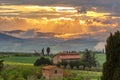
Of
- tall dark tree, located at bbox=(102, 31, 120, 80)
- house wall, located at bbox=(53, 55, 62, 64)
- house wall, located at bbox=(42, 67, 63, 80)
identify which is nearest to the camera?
tall dark tree, located at bbox=(102, 31, 120, 80)

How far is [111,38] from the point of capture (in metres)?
34.2

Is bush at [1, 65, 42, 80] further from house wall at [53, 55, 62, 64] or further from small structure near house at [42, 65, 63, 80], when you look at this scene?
house wall at [53, 55, 62, 64]

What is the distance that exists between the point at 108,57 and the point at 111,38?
63.4 inches

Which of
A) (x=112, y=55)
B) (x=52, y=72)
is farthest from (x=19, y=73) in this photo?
(x=112, y=55)

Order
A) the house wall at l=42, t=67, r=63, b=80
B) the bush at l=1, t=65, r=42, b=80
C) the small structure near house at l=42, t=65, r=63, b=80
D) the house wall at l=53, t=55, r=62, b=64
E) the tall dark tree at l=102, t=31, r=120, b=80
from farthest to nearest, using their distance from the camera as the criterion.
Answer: the house wall at l=53, t=55, r=62, b=64, the small structure near house at l=42, t=65, r=63, b=80, the house wall at l=42, t=67, r=63, b=80, the bush at l=1, t=65, r=42, b=80, the tall dark tree at l=102, t=31, r=120, b=80

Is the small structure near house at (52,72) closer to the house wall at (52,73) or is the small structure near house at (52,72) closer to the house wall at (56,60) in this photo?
the house wall at (52,73)

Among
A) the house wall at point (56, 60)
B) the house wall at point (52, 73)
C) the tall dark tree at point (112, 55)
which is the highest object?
the house wall at point (56, 60)

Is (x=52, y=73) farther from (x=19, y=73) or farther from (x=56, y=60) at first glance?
(x=56, y=60)

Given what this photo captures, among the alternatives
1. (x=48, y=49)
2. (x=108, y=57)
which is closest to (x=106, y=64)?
(x=108, y=57)

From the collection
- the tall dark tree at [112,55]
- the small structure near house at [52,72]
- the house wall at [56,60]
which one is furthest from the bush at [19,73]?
the tall dark tree at [112,55]

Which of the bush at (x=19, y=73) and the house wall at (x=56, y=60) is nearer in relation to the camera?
the bush at (x=19, y=73)

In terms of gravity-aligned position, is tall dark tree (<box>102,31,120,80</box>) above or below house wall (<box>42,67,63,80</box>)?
above

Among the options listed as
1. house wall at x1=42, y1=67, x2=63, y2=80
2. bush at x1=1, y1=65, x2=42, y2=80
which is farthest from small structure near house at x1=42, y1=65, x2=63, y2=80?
bush at x1=1, y1=65, x2=42, y2=80

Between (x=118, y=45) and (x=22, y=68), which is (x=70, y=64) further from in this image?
(x=118, y=45)
